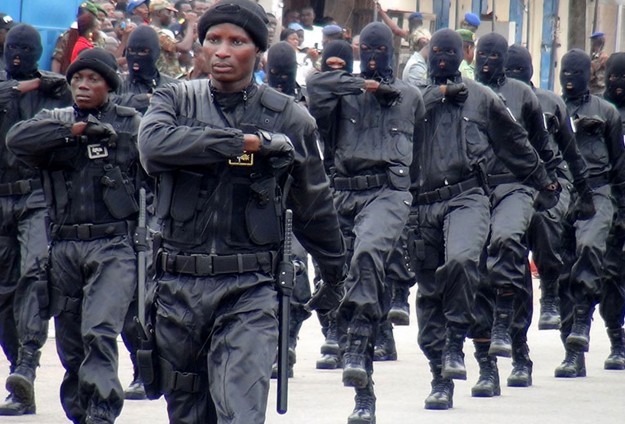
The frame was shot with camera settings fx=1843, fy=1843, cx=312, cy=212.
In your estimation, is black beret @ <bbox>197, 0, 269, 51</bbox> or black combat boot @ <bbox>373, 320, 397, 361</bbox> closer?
black beret @ <bbox>197, 0, 269, 51</bbox>

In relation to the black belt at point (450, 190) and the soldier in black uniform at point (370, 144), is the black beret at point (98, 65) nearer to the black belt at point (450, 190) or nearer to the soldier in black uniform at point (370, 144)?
the soldier in black uniform at point (370, 144)

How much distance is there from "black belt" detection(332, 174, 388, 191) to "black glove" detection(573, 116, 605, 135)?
3.16 metres

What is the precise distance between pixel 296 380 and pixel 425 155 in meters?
1.96

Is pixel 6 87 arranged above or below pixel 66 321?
above

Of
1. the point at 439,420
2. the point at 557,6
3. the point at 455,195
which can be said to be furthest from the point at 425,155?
the point at 557,6

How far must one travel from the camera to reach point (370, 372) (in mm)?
10648

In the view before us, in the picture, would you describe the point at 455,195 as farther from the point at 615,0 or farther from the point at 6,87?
the point at 615,0

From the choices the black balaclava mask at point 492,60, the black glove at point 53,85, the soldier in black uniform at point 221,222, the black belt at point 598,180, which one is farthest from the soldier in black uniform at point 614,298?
the soldier in black uniform at point 221,222

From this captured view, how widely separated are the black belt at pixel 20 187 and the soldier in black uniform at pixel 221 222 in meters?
3.88

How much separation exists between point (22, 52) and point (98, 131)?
1953 mm

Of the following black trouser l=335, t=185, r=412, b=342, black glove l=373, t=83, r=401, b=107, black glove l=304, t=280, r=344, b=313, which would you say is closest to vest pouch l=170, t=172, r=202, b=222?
black glove l=304, t=280, r=344, b=313

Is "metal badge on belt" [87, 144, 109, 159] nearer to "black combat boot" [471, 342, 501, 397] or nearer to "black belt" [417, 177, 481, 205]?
"black belt" [417, 177, 481, 205]

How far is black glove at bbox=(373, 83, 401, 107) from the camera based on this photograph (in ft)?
38.5

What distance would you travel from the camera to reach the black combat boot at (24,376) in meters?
10.8
